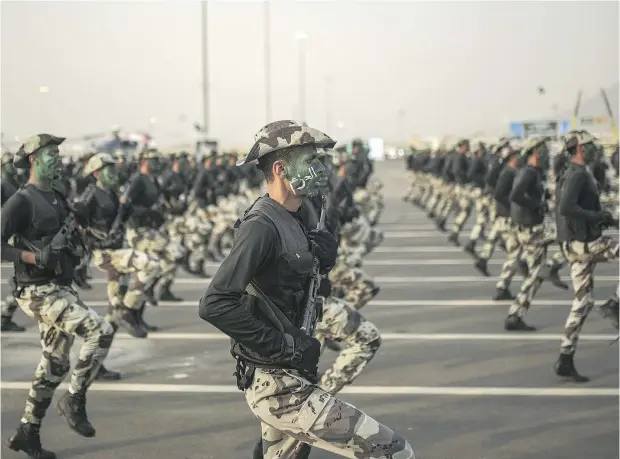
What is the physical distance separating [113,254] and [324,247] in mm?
5434

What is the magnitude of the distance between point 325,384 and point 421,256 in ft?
38.0

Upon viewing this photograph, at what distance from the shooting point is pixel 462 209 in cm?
1973

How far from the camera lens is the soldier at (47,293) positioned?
596 centimetres

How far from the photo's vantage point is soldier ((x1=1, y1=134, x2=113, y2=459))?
19.6 ft

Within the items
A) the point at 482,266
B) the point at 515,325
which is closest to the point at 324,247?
the point at 515,325

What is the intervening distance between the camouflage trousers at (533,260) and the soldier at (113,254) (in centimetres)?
380

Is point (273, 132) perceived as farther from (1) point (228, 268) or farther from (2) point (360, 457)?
(2) point (360, 457)

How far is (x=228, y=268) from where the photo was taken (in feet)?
11.8

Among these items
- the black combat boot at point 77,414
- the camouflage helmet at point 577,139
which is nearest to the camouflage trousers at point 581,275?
the camouflage helmet at point 577,139

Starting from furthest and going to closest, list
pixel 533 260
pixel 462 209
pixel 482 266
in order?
1. pixel 462 209
2. pixel 482 266
3. pixel 533 260

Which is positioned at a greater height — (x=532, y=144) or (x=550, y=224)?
(x=532, y=144)

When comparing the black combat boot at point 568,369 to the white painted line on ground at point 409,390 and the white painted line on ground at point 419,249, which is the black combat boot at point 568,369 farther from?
the white painted line on ground at point 419,249

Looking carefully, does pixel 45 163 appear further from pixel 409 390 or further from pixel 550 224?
pixel 550 224

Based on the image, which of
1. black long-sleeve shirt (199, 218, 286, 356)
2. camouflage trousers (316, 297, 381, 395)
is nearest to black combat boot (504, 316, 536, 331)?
camouflage trousers (316, 297, 381, 395)
